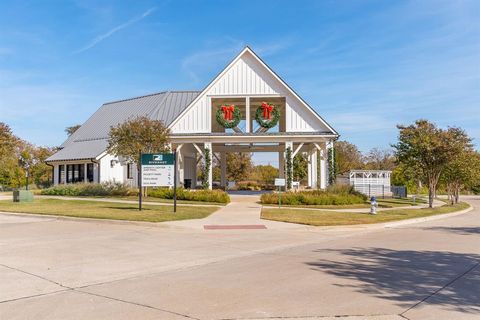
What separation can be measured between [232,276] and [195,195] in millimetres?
20053

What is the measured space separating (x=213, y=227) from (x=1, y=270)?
840 cm

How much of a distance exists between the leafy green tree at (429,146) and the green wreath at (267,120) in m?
8.50

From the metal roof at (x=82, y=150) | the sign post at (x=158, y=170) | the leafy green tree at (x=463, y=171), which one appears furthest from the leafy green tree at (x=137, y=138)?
the leafy green tree at (x=463, y=171)

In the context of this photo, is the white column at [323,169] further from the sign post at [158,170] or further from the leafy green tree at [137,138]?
the sign post at [158,170]

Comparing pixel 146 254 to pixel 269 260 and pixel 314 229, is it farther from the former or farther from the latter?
pixel 314 229

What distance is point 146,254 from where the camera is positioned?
10570 millimetres

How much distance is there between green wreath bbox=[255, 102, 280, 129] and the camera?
32969 millimetres

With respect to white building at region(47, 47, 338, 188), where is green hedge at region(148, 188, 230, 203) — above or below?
below

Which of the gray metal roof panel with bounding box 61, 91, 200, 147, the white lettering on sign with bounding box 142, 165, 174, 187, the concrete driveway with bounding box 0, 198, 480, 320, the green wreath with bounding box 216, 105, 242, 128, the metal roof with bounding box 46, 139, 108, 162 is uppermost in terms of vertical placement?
the gray metal roof panel with bounding box 61, 91, 200, 147

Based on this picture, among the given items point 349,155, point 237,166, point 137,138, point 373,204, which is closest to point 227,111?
point 137,138

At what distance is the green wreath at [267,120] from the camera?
33.0m

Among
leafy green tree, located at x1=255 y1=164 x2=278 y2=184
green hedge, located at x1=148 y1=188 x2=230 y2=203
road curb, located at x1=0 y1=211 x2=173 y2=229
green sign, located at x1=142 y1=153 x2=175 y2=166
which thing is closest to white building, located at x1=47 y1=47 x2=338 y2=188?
green hedge, located at x1=148 y1=188 x2=230 y2=203

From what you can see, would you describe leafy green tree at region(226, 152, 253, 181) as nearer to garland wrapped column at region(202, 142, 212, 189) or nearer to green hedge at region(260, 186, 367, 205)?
garland wrapped column at region(202, 142, 212, 189)

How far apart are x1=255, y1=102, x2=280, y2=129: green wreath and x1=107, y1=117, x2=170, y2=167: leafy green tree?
7.23 metres
